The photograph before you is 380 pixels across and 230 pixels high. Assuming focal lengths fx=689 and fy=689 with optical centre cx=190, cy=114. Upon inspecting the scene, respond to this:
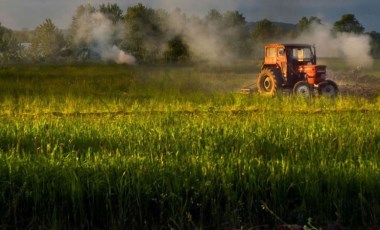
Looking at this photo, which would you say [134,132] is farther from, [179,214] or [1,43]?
[1,43]

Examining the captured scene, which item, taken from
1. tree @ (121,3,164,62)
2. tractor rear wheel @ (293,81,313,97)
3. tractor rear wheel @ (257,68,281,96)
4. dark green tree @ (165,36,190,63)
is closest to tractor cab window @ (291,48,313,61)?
tractor rear wheel @ (257,68,281,96)

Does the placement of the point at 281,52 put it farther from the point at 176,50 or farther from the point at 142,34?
the point at 142,34

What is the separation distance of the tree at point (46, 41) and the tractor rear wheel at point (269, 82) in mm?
43002

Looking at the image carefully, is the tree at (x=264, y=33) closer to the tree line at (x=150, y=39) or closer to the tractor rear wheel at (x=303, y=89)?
the tree line at (x=150, y=39)

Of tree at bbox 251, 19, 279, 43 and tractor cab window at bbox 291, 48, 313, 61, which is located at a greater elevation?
tree at bbox 251, 19, 279, 43

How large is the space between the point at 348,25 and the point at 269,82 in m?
51.2

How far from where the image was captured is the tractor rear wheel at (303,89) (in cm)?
1906

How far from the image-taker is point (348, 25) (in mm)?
69438

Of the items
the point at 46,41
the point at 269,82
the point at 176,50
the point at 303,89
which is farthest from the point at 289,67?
the point at 46,41

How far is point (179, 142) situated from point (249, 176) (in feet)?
9.14

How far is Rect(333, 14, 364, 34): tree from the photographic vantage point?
226 feet

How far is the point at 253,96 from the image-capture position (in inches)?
766

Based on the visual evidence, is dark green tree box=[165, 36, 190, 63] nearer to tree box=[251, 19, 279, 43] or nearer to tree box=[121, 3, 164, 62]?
tree box=[121, 3, 164, 62]

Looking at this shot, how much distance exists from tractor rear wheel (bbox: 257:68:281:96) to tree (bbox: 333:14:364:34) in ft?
162
